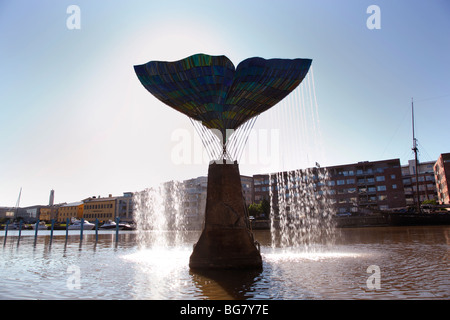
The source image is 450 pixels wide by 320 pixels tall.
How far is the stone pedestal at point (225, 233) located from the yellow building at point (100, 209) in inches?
4706

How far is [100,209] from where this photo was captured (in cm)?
13062

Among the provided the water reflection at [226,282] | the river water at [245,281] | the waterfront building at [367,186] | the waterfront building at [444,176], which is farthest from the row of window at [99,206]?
the water reflection at [226,282]

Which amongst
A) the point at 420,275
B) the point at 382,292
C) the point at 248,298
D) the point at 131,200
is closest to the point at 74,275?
the point at 248,298

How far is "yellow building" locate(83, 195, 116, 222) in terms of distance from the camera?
127m

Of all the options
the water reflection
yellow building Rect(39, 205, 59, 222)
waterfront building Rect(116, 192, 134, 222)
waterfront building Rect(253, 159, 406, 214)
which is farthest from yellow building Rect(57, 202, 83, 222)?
the water reflection

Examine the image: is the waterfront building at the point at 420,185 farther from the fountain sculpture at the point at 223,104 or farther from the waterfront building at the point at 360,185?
the fountain sculpture at the point at 223,104

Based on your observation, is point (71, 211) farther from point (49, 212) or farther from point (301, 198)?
point (301, 198)

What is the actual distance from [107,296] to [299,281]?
23.3 feet

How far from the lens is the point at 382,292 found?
10109mm

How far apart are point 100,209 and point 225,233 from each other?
418ft

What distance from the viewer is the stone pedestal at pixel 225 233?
15.6 meters

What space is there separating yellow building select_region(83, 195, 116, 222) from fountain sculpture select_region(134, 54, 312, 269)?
118 metres
